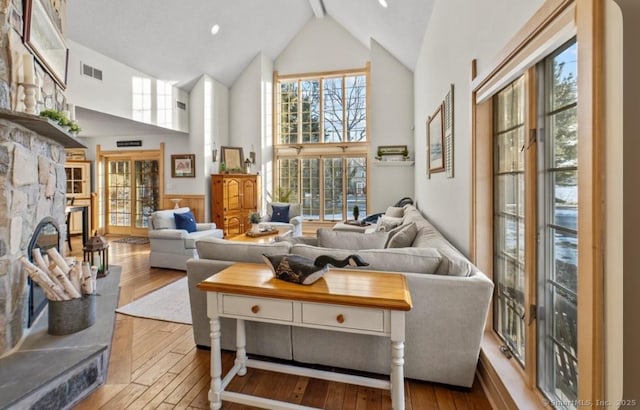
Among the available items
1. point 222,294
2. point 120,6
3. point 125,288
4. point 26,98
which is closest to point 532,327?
point 222,294

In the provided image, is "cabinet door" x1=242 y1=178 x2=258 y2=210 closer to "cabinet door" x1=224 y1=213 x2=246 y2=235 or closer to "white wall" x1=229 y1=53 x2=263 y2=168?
"cabinet door" x1=224 y1=213 x2=246 y2=235

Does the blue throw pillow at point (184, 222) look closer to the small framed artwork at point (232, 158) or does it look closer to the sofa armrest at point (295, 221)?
the sofa armrest at point (295, 221)

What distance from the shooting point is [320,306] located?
1.50 m

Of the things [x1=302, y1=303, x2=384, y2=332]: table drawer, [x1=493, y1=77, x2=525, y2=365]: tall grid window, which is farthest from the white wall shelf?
[x1=302, y1=303, x2=384, y2=332]: table drawer

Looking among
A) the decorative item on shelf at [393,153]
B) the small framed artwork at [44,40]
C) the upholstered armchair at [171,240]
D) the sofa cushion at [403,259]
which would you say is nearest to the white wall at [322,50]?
the decorative item on shelf at [393,153]

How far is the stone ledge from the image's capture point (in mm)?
1526

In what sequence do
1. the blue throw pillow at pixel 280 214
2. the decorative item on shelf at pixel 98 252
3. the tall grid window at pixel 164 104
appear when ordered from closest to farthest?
the decorative item on shelf at pixel 98 252 < the tall grid window at pixel 164 104 < the blue throw pillow at pixel 280 214

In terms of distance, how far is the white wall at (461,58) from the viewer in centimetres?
162

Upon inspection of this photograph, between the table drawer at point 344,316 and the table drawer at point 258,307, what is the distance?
0.30ft

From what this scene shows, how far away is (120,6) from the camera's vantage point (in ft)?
13.7

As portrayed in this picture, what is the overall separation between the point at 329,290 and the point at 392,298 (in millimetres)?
294

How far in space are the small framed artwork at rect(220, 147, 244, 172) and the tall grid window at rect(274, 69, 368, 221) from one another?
35.5 inches

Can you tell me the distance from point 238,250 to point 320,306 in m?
0.88

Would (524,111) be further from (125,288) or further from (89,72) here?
(89,72)
